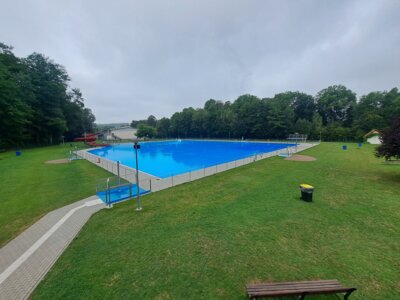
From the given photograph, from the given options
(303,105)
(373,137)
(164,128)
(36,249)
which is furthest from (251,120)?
(36,249)

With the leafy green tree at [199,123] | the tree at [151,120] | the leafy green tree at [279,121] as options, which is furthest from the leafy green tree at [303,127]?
the tree at [151,120]

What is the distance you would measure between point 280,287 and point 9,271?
6.75 meters

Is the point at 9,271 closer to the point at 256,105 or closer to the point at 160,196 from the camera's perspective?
the point at 160,196

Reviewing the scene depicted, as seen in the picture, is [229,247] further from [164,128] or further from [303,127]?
[164,128]

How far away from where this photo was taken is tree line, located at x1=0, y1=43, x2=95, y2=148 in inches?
1272

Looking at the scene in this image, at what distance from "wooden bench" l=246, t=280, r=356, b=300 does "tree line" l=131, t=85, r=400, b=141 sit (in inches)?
2007

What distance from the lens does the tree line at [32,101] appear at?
1272 inches

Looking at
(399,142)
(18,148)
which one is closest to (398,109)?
(399,142)

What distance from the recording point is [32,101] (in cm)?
3872

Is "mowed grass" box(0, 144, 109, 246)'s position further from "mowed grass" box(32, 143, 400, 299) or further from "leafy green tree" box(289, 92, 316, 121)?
"leafy green tree" box(289, 92, 316, 121)

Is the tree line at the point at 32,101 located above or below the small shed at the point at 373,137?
above

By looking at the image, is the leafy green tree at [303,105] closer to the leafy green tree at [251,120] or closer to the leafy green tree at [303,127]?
the leafy green tree at [303,127]

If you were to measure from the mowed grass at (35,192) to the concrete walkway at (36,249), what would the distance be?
2.03ft

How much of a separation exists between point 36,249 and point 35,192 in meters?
7.57
